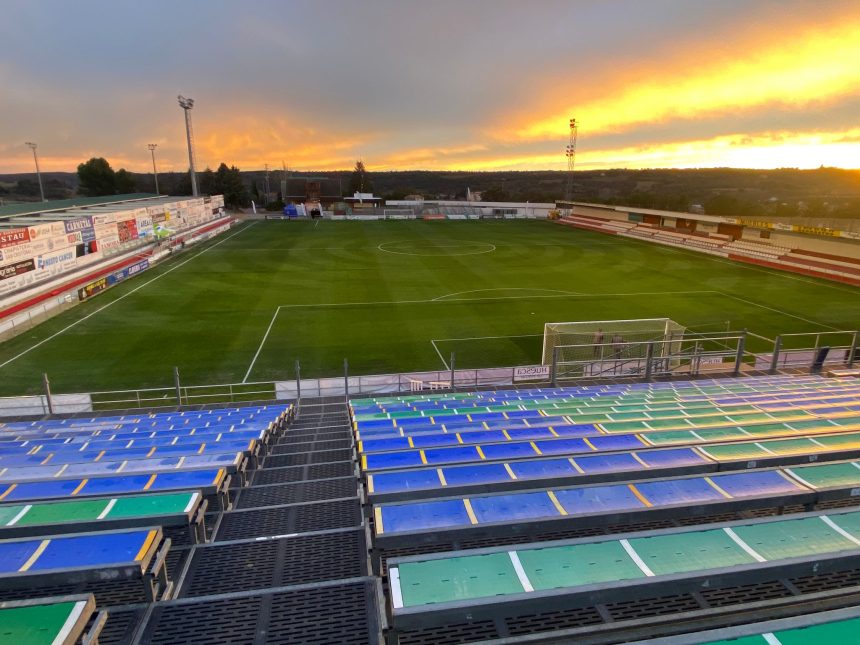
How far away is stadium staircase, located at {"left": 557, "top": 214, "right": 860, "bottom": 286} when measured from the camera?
1722 inches

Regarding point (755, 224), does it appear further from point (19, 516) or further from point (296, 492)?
point (19, 516)

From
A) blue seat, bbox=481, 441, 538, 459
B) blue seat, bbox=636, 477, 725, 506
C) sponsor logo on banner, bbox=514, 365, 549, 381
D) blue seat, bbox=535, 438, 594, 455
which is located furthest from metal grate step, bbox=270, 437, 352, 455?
sponsor logo on banner, bbox=514, 365, 549, 381

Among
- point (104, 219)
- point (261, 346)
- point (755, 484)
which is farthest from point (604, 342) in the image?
point (104, 219)

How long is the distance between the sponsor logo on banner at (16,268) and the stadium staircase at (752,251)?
59511mm

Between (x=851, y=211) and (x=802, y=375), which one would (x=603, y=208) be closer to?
(x=851, y=211)

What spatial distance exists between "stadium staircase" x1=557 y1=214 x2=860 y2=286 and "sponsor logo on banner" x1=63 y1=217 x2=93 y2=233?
59.5 m

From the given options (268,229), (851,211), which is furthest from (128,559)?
(851,211)

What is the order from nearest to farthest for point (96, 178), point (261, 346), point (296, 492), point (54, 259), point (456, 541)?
point (456, 541), point (296, 492), point (261, 346), point (54, 259), point (96, 178)

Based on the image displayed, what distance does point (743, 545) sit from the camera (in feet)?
11.8

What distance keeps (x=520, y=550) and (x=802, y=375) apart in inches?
754

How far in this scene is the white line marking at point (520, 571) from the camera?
3.12 metres

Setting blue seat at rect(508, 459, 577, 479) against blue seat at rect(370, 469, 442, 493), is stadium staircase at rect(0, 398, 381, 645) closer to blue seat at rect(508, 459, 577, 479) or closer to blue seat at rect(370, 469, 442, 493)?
blue seat at rect(370, 469, 442, 493)

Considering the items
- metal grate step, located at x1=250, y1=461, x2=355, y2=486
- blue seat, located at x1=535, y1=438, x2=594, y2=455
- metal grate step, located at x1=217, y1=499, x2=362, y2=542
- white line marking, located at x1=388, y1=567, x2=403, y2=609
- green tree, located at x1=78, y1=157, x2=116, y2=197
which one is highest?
green tree, located at x1=78, y1=157, x2=116, y2=197

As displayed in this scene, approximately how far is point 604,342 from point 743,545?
20.5 meters
